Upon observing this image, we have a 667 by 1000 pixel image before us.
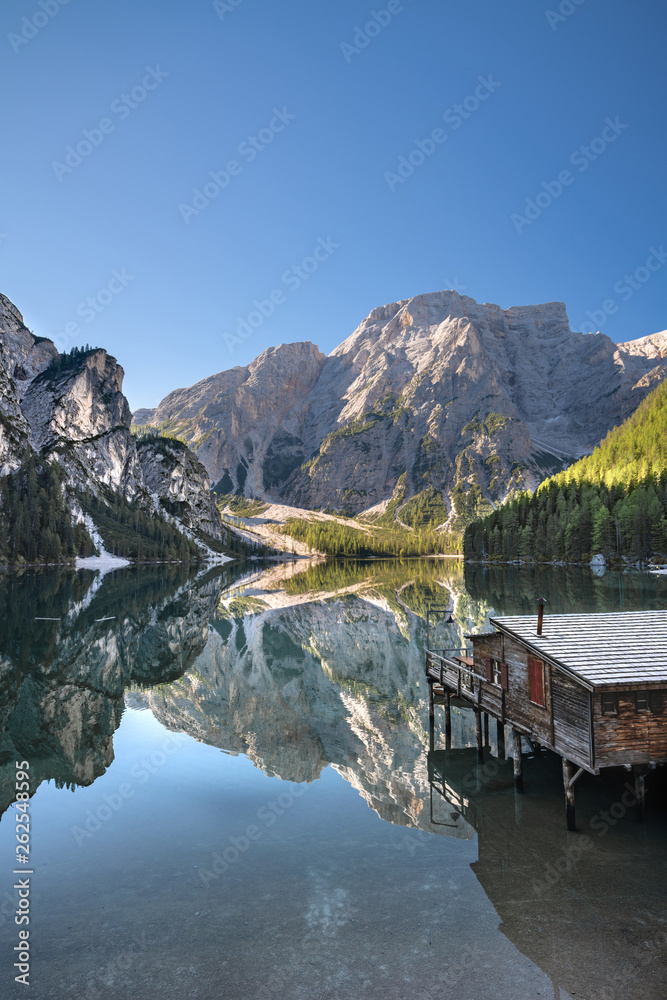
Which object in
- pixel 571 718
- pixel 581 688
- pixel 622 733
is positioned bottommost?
pixel 622 733

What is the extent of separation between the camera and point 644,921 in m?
14.1

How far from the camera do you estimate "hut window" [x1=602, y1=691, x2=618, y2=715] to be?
18.4 meters

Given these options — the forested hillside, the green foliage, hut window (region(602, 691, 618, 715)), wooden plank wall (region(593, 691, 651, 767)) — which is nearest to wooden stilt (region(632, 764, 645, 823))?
wooden plank wall (region(593, 691, 651, 767))

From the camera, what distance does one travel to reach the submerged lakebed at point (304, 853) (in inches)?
502

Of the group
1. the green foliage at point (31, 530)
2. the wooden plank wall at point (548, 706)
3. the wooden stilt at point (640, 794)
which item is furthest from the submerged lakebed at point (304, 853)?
the green foliage at point (31, 530)

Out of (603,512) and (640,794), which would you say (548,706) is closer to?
(640,794)

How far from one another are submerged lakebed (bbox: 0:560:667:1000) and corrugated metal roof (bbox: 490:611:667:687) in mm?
5523

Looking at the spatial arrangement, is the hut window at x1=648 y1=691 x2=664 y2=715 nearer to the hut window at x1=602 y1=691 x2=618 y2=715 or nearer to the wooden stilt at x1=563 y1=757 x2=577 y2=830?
the hut window at x1=602 y1=691 x2=618 y2=715

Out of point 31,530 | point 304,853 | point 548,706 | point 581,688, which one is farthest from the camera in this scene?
point 31,530

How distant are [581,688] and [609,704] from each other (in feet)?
3.11

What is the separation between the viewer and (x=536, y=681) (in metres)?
21.6

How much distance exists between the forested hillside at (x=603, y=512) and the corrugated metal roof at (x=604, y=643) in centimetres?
12366

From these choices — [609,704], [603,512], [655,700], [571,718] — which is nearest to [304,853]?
[571,718]

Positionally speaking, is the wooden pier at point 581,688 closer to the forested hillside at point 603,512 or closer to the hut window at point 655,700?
the hut window at point 655,700
